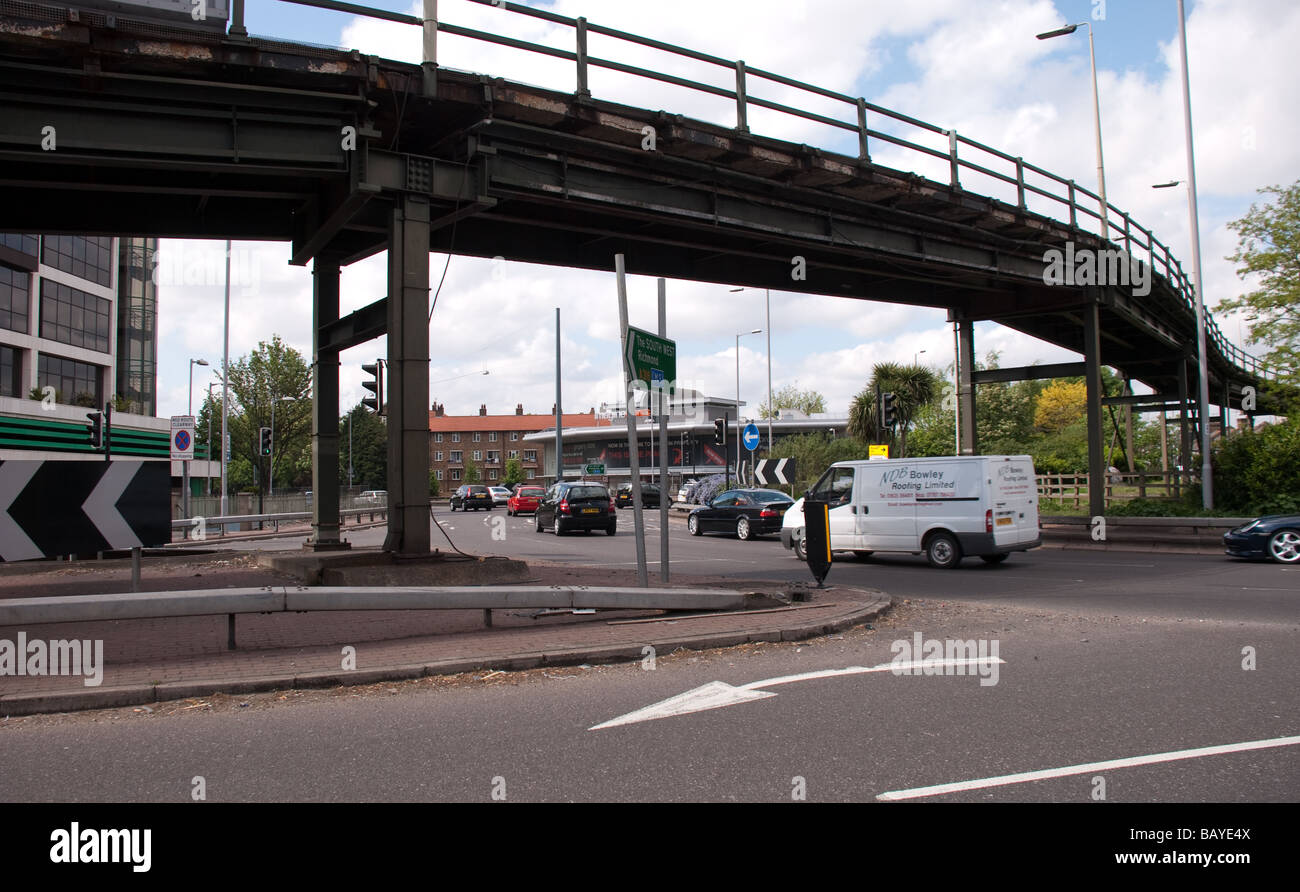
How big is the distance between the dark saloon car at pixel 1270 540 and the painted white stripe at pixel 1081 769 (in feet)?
44.5

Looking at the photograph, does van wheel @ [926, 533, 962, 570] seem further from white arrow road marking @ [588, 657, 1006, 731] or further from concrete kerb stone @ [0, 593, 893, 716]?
white arrow road marking @ [588, 657, 1006, 731]

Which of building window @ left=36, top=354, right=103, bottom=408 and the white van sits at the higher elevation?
building window @ left=36, top=354, right=103, bottom=408

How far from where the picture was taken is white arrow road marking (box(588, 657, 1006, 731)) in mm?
5785

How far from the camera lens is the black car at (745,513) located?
25828 millimetres

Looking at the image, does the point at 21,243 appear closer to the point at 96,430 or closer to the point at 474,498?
the point at 474,498

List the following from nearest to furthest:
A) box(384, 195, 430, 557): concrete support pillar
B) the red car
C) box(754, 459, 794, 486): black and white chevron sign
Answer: box(384, 195, 430, 557): concrete support pillar
box(754, 459, 794, 486): black and white chevron sign
the red car

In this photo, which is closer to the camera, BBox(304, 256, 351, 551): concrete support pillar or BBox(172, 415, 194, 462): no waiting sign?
BBox(304, 256, 351, 551): concrete support pillar

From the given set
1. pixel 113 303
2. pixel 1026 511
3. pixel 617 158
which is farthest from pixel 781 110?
pixel 113 303

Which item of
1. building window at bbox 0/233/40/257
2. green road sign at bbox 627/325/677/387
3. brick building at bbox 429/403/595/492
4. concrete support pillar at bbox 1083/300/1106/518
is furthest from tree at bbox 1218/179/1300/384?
brick building at bbox 429/403/595/492

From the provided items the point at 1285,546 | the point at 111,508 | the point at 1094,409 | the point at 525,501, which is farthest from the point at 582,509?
the point at 111,508

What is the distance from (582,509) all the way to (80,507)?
20.3 m

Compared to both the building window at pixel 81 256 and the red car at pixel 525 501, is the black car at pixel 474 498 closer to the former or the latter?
the red car at pixel 525 501

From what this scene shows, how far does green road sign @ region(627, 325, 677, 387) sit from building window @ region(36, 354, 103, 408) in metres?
44.6
